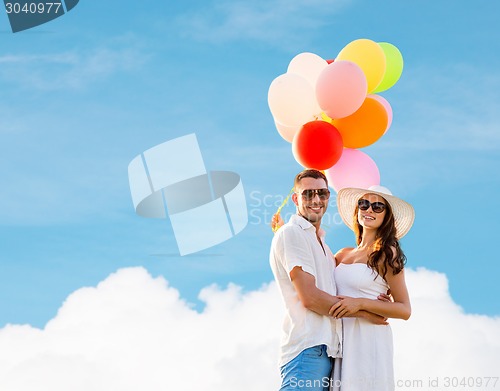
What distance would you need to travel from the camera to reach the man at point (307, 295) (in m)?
4.24

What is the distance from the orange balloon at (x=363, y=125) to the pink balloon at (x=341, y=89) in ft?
0.37

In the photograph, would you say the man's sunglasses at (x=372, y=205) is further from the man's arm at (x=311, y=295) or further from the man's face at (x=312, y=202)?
the man's arm at (x=311, y=295)

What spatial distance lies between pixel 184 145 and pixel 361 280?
4.04 metres

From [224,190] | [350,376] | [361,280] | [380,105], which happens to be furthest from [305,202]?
[224,190]

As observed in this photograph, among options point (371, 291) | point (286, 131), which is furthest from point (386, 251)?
point (286, 131)

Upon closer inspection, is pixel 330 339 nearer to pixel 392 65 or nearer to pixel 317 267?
pixel 317 267

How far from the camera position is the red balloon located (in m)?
5.27

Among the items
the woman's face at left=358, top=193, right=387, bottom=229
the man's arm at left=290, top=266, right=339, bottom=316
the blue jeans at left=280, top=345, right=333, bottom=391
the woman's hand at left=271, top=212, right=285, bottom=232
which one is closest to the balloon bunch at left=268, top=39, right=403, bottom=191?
the woman's hand at left=271, top=212, right=285, bottom=232

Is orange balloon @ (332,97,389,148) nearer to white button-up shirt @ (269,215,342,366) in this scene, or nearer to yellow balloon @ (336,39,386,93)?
yellow balloon @ (336,39,386,93)

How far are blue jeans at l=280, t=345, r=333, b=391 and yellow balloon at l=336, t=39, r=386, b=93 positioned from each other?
2418mm

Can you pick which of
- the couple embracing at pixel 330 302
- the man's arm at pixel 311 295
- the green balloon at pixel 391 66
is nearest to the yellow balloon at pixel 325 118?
the green balloon at pixel 391 66

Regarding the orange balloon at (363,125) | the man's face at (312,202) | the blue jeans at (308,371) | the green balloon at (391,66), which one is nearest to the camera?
the blue jeans at (308,371)

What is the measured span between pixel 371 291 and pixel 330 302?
39 centimetres

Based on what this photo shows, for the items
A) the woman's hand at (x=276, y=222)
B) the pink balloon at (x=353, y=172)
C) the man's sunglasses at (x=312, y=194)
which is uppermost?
the pink balloon at (x=353, y=172)
